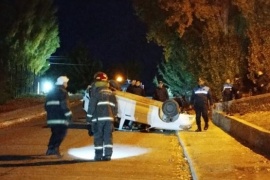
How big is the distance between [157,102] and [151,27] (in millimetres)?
18556

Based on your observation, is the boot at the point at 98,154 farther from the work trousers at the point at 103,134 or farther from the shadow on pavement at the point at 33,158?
the shadow on pavement at the point at 33,158

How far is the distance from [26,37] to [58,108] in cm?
3740

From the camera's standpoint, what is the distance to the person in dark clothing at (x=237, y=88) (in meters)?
28.8

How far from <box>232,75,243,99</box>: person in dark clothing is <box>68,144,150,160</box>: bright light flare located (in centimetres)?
1234

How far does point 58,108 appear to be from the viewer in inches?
559

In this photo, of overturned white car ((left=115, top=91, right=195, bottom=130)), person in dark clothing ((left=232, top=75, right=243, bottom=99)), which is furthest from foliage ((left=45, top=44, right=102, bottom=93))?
overturned white car ((left=115, top=91, right=195, bottom=130))

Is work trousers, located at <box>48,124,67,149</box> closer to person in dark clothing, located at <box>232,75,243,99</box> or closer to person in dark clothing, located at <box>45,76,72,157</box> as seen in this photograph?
person in dark clothing, located at <box>45,76,72,157</box>

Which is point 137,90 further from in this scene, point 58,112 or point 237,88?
point 58,112

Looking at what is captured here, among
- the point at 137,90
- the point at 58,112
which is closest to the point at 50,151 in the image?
the point at 58,112

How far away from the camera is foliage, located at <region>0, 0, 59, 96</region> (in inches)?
1834

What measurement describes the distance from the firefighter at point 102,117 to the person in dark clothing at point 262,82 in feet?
45.0

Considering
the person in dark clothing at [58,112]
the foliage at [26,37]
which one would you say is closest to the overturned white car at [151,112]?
the person in dark clothing at [58,112]

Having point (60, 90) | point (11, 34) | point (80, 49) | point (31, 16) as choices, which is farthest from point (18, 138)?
point (80, 49)

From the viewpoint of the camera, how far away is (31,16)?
165ft
